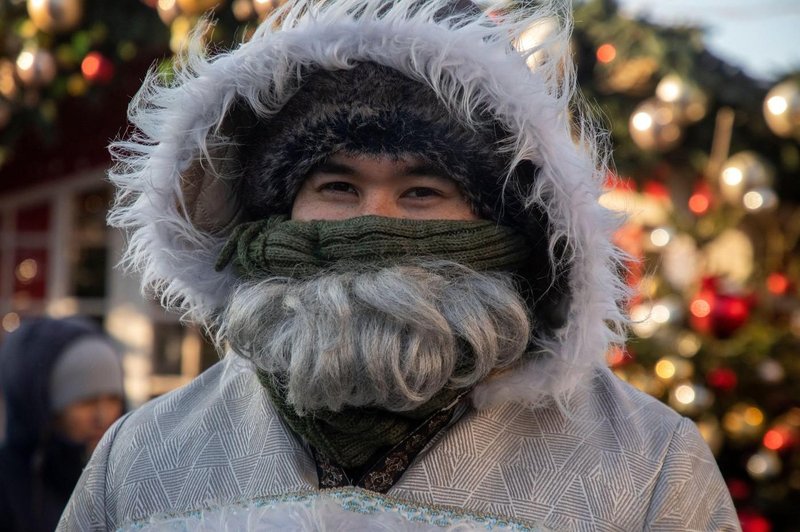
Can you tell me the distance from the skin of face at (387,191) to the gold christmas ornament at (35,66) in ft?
9.27

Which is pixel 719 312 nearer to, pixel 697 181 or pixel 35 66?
pixel 697 181

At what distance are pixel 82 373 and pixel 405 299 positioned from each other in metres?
1.71

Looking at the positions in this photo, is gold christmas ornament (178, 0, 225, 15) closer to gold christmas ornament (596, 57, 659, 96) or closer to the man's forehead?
gold christmas ornament (596, 57, 659, 96)

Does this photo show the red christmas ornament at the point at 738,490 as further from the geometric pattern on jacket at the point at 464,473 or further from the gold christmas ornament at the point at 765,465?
the geometric pattern on jacket at the point at 464,473

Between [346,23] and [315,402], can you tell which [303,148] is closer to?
[346,23]

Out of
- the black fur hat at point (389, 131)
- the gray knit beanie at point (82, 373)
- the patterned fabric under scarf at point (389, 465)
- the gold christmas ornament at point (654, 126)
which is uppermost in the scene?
the black fur hat at point (389, 131)

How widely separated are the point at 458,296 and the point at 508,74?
381mm

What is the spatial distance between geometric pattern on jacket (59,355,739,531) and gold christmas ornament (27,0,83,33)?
2.51m

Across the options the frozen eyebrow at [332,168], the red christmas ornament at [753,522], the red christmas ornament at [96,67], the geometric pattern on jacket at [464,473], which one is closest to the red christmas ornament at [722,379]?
the red christmas ornament at [753,522]

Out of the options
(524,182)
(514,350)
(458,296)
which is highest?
(524,182)

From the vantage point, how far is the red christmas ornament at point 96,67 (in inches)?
167

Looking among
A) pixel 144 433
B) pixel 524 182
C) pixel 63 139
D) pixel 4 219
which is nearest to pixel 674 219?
pixel 524 182

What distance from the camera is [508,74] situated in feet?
5.17

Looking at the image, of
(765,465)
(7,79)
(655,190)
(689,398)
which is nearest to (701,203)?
(655,190)
